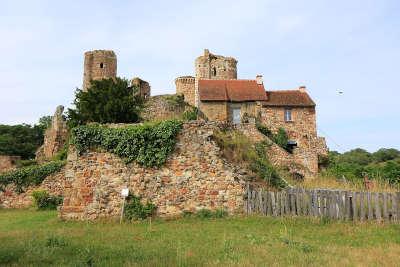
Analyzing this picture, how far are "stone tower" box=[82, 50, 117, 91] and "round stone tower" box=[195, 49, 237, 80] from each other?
11.3 metres

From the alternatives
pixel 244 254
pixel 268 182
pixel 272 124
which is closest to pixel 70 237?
pixel 244 254

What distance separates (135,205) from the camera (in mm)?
15812

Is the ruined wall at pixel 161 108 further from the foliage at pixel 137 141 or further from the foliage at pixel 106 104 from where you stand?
the foliage at pixel 137 141

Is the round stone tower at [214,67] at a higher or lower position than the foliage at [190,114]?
higher

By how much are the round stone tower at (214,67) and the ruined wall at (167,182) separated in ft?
132

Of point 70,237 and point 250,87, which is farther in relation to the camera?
point 250,87

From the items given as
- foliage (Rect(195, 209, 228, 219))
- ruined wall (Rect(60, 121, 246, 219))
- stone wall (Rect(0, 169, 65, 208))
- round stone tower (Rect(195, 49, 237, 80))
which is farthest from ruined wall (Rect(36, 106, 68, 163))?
foliage (Rect(195, 209, 228, 219))

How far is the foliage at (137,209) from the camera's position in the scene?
15664 millimetres

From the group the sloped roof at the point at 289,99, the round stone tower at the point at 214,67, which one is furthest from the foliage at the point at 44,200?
the round stone tower at the point at 214,67

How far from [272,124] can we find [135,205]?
26985 millimetres

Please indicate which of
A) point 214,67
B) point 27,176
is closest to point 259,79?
point 214,67

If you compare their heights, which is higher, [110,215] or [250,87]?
[250,87]

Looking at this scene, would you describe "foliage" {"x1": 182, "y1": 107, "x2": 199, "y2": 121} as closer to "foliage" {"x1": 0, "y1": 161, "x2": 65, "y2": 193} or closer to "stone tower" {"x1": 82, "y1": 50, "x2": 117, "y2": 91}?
"stone tower" {"x1": 82, "y1": 50, "x2": 117, "y2": 91}

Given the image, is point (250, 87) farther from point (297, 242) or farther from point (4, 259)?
point (4, 259)
